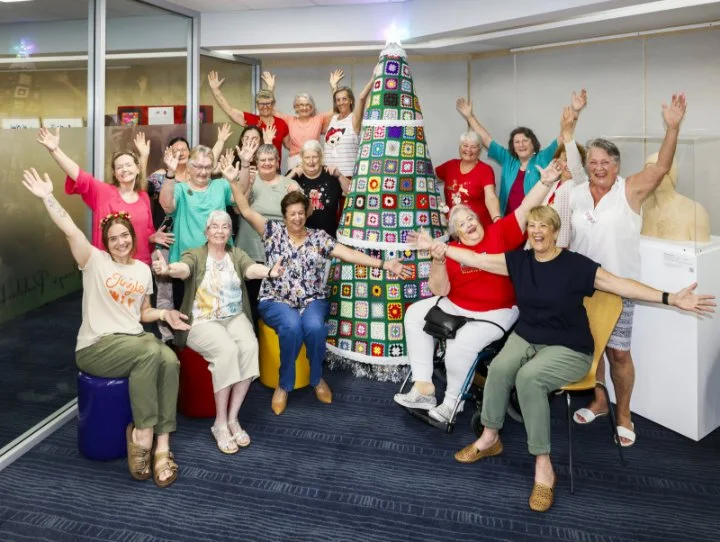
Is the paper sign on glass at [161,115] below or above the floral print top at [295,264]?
above

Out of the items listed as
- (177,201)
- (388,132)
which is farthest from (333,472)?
(388,132)

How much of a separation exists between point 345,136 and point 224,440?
249 centimetres

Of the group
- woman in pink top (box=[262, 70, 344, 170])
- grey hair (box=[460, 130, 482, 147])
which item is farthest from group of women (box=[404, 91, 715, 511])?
woman in pink top (box=[262, 70, 344, 170])

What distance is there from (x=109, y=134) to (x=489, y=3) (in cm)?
275

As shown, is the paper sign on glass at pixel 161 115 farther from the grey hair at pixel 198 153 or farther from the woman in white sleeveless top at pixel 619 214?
the woman in white sleeveless top at pixel 619 214

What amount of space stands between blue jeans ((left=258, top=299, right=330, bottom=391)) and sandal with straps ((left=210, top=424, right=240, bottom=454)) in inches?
21.7

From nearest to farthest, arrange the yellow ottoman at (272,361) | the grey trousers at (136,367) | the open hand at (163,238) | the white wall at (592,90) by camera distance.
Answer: the grey trousers at (136,367) < the open hand at (163,238) < the yellow ottoman at (272,361) < the white wall at (592,90)

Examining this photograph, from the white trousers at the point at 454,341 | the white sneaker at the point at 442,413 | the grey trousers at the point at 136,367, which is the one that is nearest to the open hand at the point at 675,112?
the white trousers at the point at 454,341

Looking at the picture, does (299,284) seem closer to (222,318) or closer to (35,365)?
(222,318)

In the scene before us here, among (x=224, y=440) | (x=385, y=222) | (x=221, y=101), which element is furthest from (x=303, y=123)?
(x=224, y=440)

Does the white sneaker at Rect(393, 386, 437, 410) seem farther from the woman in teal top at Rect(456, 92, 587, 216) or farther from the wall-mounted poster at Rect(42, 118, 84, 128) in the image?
the wall-mounted poster at Rect(42, 118, 84, 128)

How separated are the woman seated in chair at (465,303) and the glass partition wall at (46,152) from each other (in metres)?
1.94

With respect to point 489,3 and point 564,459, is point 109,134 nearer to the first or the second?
point 489,3

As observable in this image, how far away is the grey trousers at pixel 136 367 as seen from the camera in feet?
9.96
